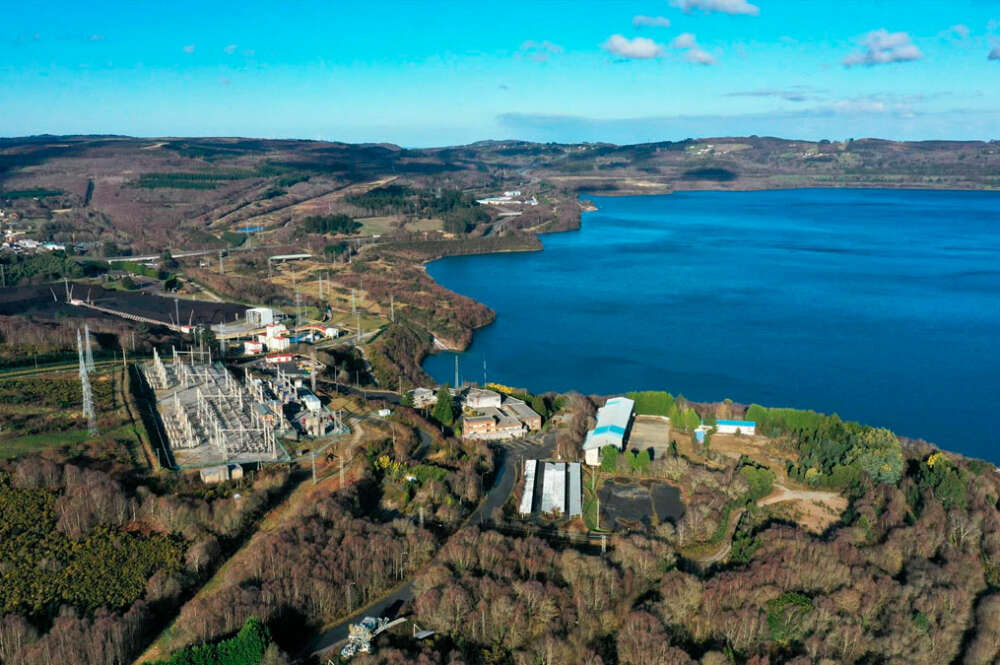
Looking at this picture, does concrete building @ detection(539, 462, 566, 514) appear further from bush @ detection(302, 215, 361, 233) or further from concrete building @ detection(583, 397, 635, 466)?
bush @ detection(302, 215, 361, 233)

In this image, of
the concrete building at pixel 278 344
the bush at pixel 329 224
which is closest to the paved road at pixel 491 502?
the concrete building at pixel 278 344

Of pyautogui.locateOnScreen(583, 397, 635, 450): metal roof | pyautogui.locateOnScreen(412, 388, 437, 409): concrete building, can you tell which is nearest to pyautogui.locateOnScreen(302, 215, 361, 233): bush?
pyautogui.locateOnScreen(412, 388, 437, 409): concrete building

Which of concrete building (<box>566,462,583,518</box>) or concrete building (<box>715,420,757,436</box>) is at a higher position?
concrete building (<box>715,420,757,436</box>)

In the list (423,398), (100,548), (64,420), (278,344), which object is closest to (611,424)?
(423,398)

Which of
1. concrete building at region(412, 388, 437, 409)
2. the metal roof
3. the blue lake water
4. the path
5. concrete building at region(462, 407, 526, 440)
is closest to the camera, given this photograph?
the path

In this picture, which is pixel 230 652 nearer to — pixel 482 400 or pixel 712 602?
pixel 712 602

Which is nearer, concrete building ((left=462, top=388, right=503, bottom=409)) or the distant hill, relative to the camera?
concrete building ((left=462, top=388, right=503, bottom=409))

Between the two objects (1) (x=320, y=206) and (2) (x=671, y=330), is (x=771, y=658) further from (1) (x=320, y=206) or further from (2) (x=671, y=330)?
(1) (x=320, y=206)
